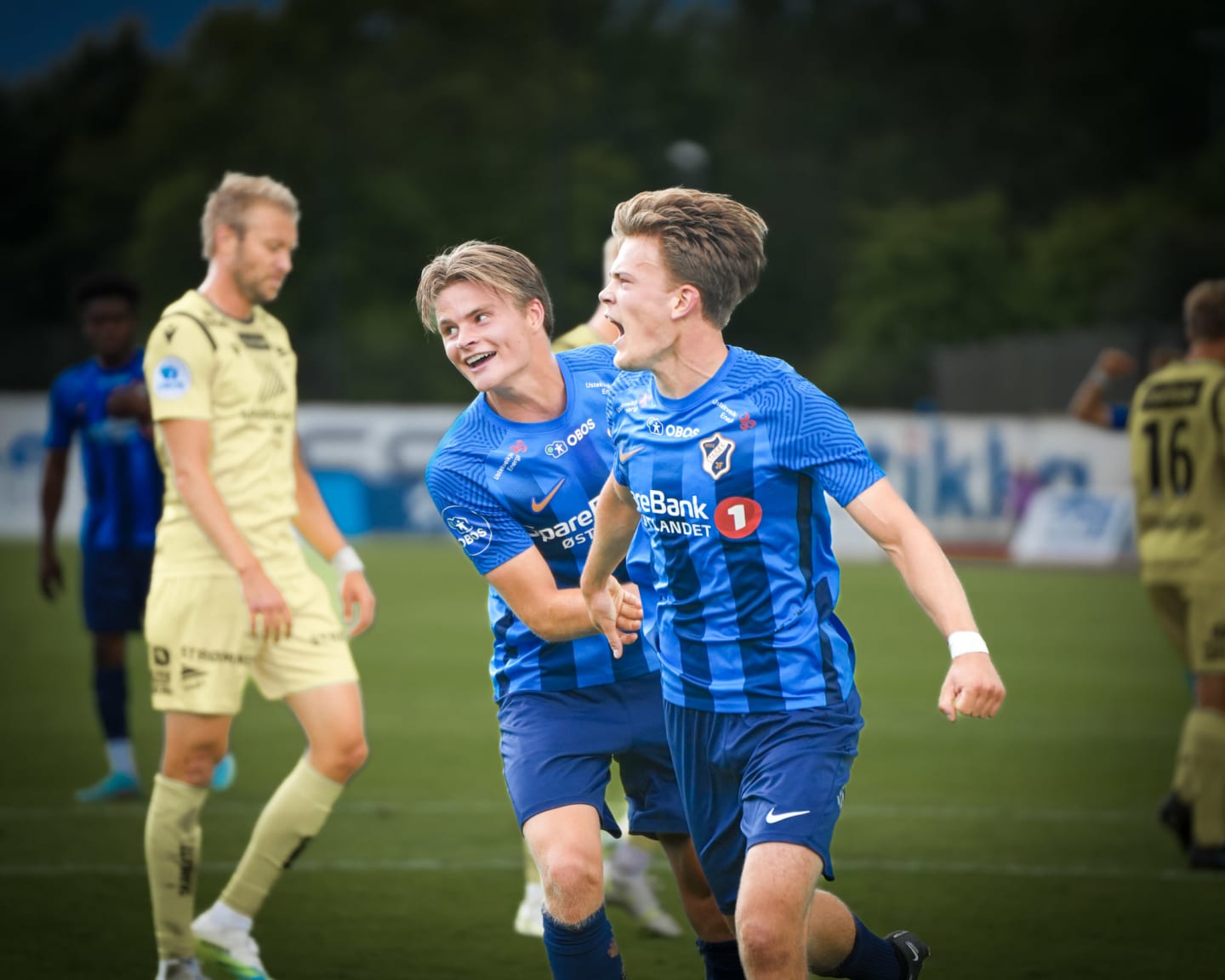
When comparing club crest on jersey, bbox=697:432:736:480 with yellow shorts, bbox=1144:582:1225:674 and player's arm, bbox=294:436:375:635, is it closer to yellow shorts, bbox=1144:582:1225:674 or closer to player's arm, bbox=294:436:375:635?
player's arm, bbox=294:436:375:635

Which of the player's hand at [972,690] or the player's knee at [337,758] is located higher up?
the player's hand at [972,690]

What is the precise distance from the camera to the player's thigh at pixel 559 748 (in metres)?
4.29

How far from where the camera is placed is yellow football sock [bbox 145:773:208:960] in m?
5.02

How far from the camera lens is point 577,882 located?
4.10 m

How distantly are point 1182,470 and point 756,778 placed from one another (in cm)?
401

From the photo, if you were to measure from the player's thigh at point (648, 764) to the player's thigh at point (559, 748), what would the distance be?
0.14 ft

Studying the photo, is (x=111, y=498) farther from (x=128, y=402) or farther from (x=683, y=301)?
(x=683, y=301)

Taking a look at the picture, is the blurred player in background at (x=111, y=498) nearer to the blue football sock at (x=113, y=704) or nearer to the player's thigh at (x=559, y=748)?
the blue football sock at (x=113, y=704)

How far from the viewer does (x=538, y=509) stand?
4.41 meters

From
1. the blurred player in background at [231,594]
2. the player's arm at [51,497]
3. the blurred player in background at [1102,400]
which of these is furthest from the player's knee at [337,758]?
the blurred player in background at [1102,400]

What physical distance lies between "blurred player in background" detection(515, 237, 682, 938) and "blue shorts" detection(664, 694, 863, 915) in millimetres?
1904

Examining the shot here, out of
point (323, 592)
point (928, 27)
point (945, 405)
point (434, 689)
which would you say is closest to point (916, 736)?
point (434, 689)

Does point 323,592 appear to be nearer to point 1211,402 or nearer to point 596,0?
point 1211,402

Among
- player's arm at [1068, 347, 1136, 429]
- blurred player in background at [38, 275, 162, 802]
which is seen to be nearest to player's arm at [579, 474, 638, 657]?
blurred player in background at [38, 275, 162, 802]
